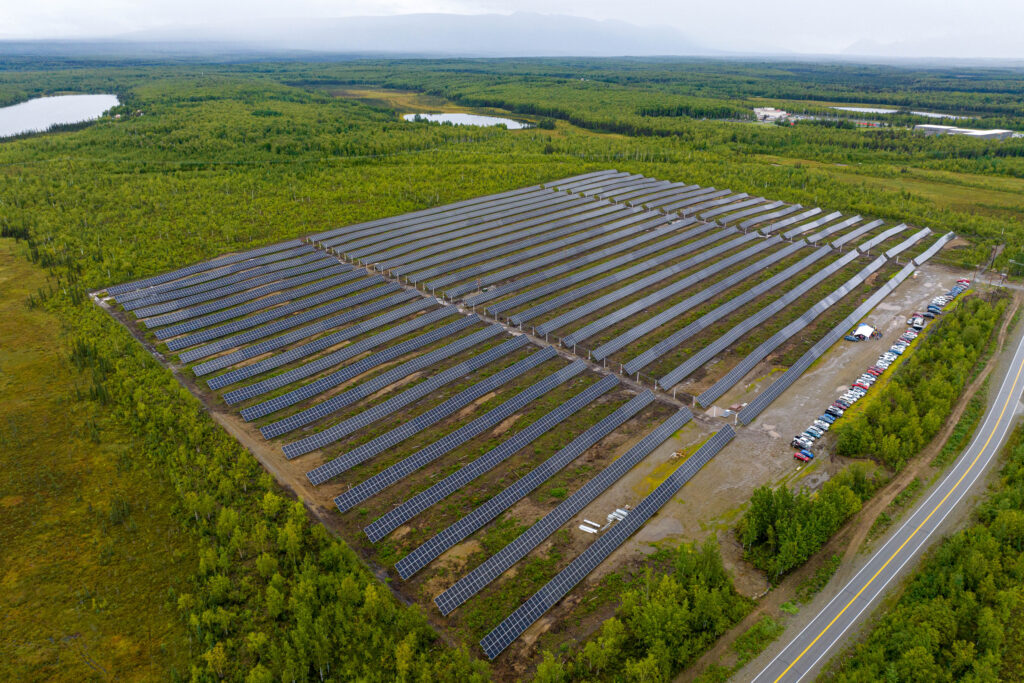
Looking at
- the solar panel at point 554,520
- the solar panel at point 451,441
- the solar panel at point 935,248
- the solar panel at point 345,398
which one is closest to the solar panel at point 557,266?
the solar panel at point 345,398

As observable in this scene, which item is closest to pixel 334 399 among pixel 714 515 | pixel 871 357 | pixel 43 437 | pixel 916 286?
pixel 43 437

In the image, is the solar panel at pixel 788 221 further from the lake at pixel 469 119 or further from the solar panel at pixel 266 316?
the lake at pixel 469 119

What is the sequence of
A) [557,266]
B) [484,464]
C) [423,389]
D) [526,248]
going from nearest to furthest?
[484,464]
[423,389]
[557,266]
[526,248]

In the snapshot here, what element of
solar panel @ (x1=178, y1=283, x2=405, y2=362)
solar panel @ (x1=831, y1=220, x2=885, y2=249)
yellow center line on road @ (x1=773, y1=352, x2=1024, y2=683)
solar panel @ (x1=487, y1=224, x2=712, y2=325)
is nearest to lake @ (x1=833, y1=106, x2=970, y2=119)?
solar panel @ (x1=831, y1=220, x2=885, y2=249)

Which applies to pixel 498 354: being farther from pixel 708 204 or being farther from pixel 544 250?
pixel 708 204

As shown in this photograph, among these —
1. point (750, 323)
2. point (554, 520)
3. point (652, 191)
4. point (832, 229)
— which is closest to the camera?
point (554, 520)

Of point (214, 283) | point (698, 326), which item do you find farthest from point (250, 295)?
point (698, 326)
